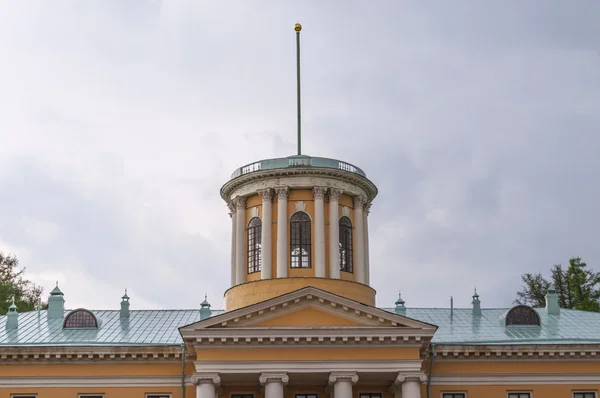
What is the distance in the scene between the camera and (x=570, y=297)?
5856 centimetres

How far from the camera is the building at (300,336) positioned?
33438 mm

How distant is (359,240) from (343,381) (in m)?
7.95

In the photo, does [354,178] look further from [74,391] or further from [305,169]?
[74,391]

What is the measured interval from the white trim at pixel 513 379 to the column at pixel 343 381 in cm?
427

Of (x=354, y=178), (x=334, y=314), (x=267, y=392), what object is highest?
(x=354, y=178)

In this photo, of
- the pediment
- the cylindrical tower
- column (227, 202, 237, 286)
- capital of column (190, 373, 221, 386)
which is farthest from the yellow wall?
capital of column (190, 373, 221, 386)

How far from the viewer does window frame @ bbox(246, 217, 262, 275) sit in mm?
39156

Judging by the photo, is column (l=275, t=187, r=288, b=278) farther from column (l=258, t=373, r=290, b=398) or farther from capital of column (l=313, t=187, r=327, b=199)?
column (l=258, t=373, r=290, b=398)

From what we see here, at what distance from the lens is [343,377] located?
3334cm

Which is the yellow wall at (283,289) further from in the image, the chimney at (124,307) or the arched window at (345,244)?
the chimney at (124,307)

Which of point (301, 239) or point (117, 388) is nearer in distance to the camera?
point (117, 388)

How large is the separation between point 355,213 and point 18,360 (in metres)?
14.9

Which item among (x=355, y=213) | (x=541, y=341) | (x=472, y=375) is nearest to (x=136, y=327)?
(x=355, y=213)

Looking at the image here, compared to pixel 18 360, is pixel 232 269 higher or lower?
higher
